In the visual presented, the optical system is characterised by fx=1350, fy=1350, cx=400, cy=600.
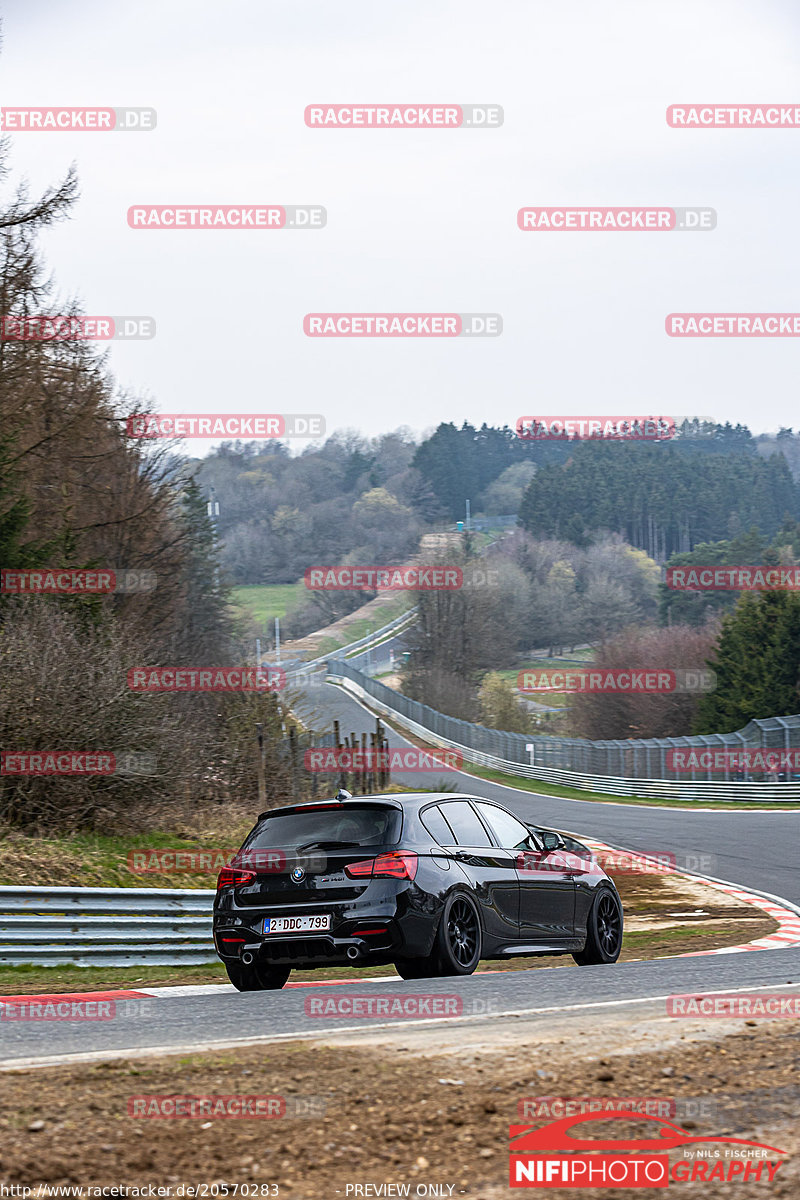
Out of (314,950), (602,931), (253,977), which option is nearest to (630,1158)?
(314,950)

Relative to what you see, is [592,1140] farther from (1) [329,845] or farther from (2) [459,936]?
(2) [459,936]

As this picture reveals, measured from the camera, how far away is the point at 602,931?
12.2 metres

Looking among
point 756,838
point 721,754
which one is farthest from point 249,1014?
point 721,754

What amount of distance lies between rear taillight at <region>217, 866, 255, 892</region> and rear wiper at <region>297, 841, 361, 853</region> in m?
0.47

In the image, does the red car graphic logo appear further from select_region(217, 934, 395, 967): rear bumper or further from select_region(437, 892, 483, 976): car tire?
select_region(437, 892, 483, 976): car tire

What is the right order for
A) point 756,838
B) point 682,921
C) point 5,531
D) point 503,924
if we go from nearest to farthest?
point 503,924 < point 682,921 < point 5,531 < point 756,838

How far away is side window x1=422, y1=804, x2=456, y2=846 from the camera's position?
10273mm

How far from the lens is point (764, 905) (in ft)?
64.8

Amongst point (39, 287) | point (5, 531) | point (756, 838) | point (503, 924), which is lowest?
point (756, 838)

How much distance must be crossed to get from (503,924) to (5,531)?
48.4ft

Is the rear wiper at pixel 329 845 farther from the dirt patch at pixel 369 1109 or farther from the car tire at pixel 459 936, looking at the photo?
the dirt patch at pixel 369 1109

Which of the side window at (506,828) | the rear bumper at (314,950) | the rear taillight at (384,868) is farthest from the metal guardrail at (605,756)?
the rear bumper at (314,950)

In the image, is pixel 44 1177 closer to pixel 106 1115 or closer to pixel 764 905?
pixel 106 1115

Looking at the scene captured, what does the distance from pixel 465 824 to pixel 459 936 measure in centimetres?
104
